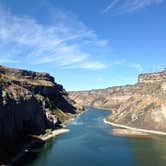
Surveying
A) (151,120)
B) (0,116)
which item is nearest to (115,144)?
(0,116)

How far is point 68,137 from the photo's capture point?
14175 cm

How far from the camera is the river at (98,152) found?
3674 inches

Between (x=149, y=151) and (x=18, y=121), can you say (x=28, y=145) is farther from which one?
(x=149, y=151)

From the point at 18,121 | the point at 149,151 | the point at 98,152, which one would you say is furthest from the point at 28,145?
the point at 149,151

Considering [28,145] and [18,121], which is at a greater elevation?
[18,121]

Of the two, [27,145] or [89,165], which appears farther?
[27,145]

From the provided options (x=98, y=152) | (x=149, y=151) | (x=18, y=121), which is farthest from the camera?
(x=18, y=121)

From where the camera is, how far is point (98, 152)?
10719 centimetres

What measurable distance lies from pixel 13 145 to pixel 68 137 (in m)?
38.9

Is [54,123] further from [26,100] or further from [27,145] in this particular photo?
[27,145]

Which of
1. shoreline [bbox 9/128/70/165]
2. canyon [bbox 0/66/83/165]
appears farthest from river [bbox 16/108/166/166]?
canyon [bbox 0/66/83/165]

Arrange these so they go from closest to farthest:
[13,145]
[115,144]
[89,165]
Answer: [89,165], [13,145], [115,144]

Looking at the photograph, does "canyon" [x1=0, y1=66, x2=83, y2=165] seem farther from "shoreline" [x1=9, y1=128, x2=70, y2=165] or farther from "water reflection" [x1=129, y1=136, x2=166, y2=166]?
"water reflection" [x1=129, y1=136, x2=166, y2=166]

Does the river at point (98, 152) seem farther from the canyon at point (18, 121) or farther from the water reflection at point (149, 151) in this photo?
the canyon at point (18, 121)
